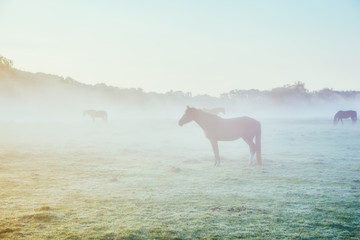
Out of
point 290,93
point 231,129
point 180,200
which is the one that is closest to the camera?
point 180,200

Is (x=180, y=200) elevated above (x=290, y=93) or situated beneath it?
situated beneath

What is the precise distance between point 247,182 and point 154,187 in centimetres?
298

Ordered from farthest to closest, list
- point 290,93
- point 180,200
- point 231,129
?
point 290,93 → point 231,129 → point 180,200

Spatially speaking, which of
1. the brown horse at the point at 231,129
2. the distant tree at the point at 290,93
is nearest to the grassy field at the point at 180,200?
the brown horse at the point at 231,129

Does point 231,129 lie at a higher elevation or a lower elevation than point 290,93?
lower

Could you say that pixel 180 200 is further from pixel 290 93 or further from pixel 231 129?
pixel 290 93

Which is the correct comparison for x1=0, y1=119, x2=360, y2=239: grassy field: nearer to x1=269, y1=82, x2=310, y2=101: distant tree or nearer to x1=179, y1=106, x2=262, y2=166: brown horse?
x1=179, y1=106, x2=262, y2=166: brown horse

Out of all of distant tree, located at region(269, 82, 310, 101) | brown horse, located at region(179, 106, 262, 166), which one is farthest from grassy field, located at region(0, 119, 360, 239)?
distant tree, located at region(269, 82, 310, 101)

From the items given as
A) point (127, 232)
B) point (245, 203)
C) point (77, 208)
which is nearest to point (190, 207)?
point (245, 203)

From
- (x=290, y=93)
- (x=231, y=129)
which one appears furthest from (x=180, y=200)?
(x=290, y=93)

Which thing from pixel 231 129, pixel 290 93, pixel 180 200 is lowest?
pixel 180 200

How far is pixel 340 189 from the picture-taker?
904cm

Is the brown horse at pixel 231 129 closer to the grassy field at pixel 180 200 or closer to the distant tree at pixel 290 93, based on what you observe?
the grassy field at pixel 180 200

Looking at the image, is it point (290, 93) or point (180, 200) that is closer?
point (180, 200)
